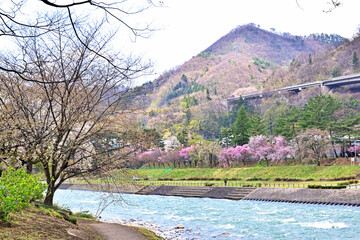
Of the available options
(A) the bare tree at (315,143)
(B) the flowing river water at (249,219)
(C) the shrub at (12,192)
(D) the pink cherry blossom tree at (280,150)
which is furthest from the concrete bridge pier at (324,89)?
(C) the shrub at (12,192)

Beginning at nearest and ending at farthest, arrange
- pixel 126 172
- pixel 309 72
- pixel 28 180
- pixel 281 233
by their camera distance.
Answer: pixel 28 180 → pixel 126 172 → pixel 281 233 → pixel 309 72

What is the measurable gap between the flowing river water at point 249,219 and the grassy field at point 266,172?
24.7ft

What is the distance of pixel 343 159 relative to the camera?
158ft

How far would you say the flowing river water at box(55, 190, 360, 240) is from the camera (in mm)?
19250

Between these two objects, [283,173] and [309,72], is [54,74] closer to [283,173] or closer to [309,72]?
[283,173]

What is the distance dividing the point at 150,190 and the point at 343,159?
25582 mm

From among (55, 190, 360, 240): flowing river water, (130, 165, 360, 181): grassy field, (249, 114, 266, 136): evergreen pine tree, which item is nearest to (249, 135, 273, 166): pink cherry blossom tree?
(249, 114, 266, 136): evergreen pine tree

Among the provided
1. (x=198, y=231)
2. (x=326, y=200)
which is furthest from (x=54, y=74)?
(x=326, y=200)

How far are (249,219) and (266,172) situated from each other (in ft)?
89.2

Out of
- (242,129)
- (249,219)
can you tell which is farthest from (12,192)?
(242,129)

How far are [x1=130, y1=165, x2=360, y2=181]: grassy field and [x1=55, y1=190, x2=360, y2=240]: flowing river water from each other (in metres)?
7.52

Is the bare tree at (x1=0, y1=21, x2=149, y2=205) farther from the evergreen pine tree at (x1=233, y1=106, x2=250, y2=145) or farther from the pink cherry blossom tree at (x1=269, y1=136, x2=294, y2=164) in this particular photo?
the evergreen pine tree at (x1=233, y1=106, x2=250, y2=145)

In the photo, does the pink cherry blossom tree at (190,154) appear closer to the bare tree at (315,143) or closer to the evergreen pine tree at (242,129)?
the evergreen pine tree at (242,129)

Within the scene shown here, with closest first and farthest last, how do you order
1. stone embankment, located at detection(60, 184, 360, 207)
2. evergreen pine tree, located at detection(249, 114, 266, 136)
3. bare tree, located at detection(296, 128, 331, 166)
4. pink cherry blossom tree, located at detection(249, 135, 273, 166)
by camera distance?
stone embankment, located at detection(60, 184, 360, 207), bare tree, located at detection(296, 128, 331, 166), pink cherry blossom tree, located at detection(249, 135, 273, 166), evergreen pine tree, located at detection(249, 114, 266, 136)
